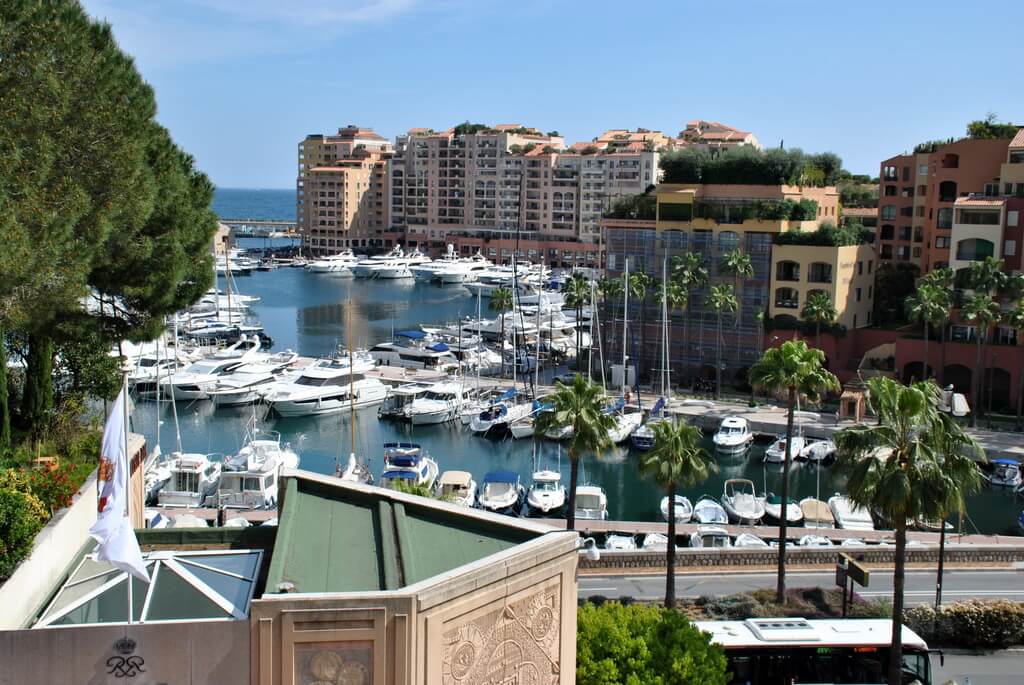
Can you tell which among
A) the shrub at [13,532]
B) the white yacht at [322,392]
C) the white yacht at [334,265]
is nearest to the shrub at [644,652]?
the shrub at [13,532]

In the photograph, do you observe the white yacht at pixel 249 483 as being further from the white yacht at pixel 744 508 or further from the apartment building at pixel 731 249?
the apartment building at pixel 731 249

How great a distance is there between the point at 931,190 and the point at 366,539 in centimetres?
6272

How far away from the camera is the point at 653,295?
216 feet

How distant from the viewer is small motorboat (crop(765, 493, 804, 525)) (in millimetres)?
40719

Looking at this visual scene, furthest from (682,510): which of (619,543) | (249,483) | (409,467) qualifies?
(249,483)

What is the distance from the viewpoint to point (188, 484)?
4303cm

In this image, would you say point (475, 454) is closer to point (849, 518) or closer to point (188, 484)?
point (188, 484)

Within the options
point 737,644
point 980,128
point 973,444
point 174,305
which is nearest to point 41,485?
point 174,305

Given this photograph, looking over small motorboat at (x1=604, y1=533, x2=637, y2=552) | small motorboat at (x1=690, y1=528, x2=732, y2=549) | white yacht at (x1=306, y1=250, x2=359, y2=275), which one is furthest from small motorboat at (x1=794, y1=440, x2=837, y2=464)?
white yacht at (x1=306, y1=250, x2=359, y2=275)

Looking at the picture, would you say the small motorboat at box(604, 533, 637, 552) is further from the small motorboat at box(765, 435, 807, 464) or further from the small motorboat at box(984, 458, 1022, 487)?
the small motorboat at box(984, 458, 1022, 487)

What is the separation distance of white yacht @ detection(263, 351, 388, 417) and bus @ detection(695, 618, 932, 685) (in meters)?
41.1

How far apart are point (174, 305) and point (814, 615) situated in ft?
56.3

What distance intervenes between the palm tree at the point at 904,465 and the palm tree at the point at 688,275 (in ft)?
145

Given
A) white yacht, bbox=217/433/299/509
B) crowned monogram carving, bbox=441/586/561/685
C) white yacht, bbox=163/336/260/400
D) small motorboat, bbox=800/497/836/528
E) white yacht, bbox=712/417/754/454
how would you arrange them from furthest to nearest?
white yacht, bbox=163/336/260/400 → white yacht, bbox=712/417/754/454 → white yacht, bbox=217/433/299/509 → small motorboat, bbox=800/497/836/528 → crowned monogram carving, bbox=441/586/561/685
